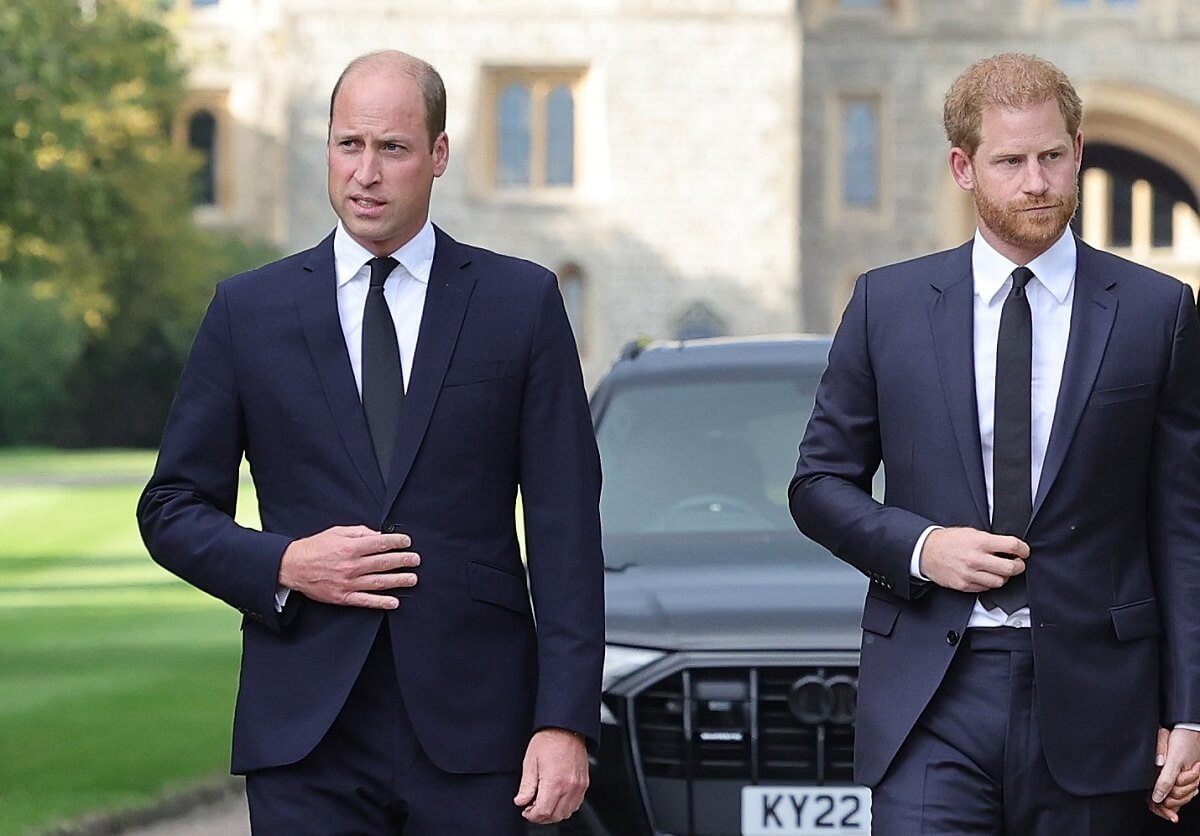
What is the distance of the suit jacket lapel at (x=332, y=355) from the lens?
3.67 m

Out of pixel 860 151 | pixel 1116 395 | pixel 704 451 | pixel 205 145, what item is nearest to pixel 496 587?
pixel 1116 395

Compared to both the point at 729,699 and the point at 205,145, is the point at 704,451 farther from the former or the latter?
the point at 205,145

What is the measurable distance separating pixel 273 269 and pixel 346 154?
28cm

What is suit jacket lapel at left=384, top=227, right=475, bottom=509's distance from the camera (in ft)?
12.0

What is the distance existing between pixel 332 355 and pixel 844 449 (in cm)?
90

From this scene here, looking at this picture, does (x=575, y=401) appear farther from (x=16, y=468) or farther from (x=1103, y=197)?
(x=1103, y=197)

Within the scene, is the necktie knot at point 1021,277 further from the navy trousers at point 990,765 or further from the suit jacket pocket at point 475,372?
the suit jacket pocket at point 475,372

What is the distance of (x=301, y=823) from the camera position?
11.8 ft

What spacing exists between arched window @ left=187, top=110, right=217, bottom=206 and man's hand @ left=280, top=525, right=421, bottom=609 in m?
47.1

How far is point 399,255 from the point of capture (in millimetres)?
3809

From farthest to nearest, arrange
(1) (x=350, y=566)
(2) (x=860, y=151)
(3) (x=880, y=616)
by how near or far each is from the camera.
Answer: (2) (x=860, y=151), (3) (x=880, y=616), (1) (x=350, y=566)

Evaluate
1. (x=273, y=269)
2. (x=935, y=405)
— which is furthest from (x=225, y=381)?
(x=935, y=405)

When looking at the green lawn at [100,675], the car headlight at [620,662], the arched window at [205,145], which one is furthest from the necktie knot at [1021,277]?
the arched window at [205,145]

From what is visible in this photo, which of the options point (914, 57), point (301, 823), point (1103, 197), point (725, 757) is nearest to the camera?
point (301, 823)
